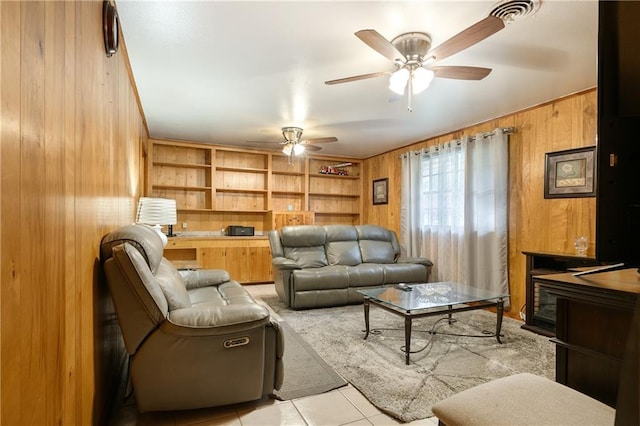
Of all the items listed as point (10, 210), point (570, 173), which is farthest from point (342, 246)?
point (10, 210)

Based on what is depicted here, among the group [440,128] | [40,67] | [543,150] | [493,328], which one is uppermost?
[440,128]

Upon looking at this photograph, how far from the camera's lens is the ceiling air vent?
70.6 inches

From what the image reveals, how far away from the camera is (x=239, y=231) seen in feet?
17.7

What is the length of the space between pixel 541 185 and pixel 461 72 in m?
1.96

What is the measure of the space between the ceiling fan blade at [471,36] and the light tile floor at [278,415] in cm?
206

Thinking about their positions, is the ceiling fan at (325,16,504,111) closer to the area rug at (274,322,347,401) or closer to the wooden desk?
the wooden desk

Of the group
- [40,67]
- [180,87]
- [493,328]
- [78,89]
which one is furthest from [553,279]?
[180,87]

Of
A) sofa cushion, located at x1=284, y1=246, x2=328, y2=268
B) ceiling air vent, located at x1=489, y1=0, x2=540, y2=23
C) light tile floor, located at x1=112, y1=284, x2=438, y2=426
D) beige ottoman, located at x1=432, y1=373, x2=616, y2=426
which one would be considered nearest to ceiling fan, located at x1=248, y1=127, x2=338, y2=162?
sofa cushion, located at x1=284, y1=246, x2=328, y2=268

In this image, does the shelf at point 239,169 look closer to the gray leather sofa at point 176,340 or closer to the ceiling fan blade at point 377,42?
the gray leather sofa at point 176,340

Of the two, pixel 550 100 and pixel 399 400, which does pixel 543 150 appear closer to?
pixel 550 100

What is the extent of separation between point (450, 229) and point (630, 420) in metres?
4.42

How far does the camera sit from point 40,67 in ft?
2.82

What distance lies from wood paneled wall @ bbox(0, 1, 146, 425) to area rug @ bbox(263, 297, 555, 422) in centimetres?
153

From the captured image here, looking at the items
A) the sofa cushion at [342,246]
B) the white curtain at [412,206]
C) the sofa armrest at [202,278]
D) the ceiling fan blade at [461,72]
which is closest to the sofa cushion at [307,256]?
the sofa cushion at [342,246]
